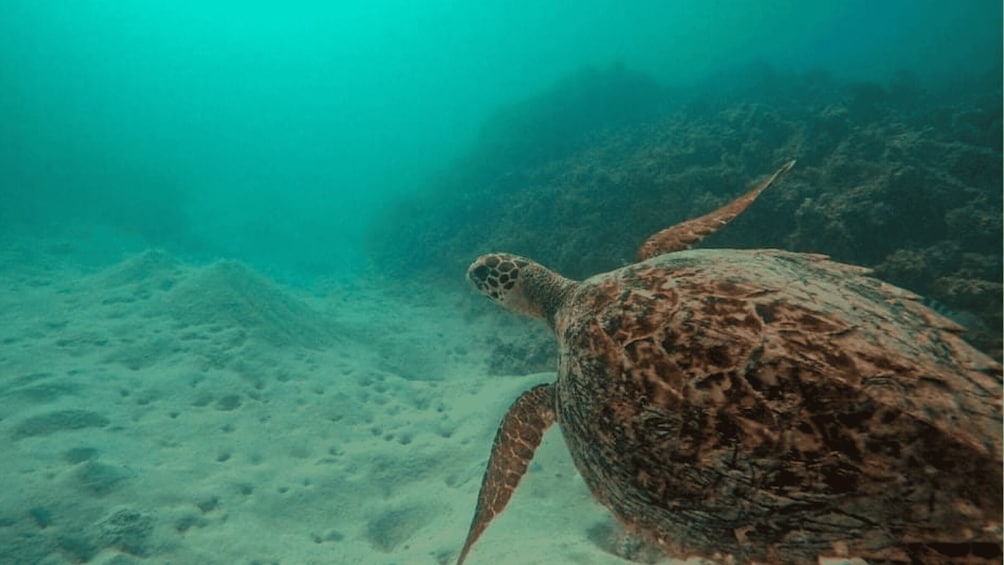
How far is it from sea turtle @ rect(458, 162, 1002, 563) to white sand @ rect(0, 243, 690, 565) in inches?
62.9

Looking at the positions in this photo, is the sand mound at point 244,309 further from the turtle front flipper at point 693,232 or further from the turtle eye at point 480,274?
the turtle front flipper at point 693,232

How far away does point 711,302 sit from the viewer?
1885mm

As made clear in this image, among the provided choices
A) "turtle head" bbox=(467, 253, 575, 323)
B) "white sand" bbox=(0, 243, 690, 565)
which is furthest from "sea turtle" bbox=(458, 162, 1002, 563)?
"white sand" bbox=(0, 243, 690, 565)

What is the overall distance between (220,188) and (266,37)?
214 ft

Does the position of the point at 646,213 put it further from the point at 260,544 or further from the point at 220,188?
the point at 220,188

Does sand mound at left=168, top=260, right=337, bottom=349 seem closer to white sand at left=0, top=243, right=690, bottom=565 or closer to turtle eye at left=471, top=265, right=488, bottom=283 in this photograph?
white sand at left=0, top=243, right=690, bottom=565

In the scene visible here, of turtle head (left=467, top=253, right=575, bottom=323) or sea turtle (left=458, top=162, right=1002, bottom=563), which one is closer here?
sea turtle (left=458, top=162, right=1002, bottom=563)

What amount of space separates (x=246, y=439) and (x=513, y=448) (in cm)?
357

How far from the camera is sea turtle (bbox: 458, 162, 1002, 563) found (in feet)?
4.39

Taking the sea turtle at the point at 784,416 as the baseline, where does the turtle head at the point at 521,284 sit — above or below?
above

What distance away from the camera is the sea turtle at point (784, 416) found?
134cm

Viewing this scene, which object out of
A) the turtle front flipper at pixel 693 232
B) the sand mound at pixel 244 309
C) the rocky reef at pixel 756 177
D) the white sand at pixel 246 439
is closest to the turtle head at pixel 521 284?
the turtle front flipper at pixel 693 232

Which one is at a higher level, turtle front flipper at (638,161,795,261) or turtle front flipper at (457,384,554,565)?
turtle front flipper at (638,161,795,261)

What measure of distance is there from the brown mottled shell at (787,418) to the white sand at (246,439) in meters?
1.61
